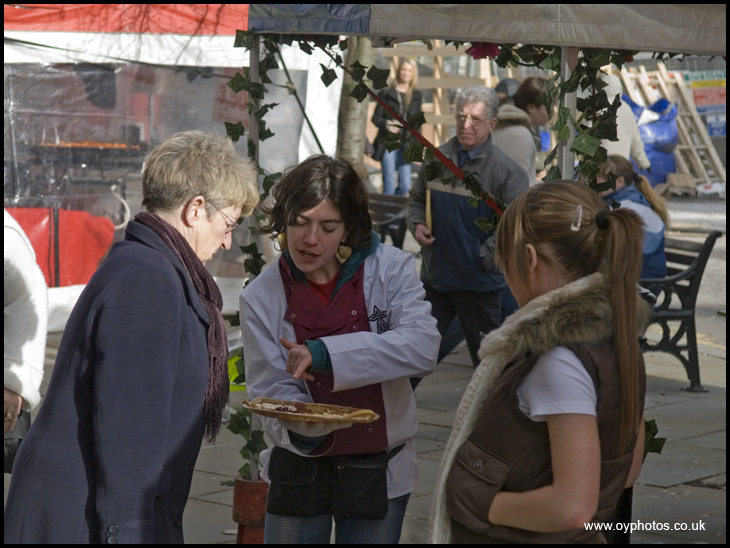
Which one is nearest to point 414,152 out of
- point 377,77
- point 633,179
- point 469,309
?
point 377,77

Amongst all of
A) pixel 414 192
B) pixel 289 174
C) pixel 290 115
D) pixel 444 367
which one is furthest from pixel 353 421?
pixel 290 115

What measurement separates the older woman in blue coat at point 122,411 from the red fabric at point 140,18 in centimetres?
701

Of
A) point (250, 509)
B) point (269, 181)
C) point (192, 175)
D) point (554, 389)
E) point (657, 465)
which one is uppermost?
point (192, 175)

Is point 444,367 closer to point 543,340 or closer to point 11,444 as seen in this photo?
point 11,444

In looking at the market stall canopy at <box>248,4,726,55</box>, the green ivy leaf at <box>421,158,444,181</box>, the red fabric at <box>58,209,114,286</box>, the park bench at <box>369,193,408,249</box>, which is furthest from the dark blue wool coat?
the park bench at <box>369,193,408,249</box>

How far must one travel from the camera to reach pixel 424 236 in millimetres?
6801

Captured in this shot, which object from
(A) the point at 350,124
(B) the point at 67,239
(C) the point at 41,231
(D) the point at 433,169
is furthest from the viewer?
(B) the point at 67,239

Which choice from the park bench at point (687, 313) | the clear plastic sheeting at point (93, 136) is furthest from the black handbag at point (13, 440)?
the clear plastic sheeting at point (93, 136)

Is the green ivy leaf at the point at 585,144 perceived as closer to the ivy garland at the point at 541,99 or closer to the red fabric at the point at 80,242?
the ivy garland at the point at 541,99

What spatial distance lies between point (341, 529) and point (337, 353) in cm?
58

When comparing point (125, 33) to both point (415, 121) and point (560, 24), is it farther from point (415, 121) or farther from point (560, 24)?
point (560, 24)

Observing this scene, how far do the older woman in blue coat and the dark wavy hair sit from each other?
20.1 inches

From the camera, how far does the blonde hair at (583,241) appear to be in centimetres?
234

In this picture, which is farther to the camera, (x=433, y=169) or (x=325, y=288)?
(x=433, y=169)
